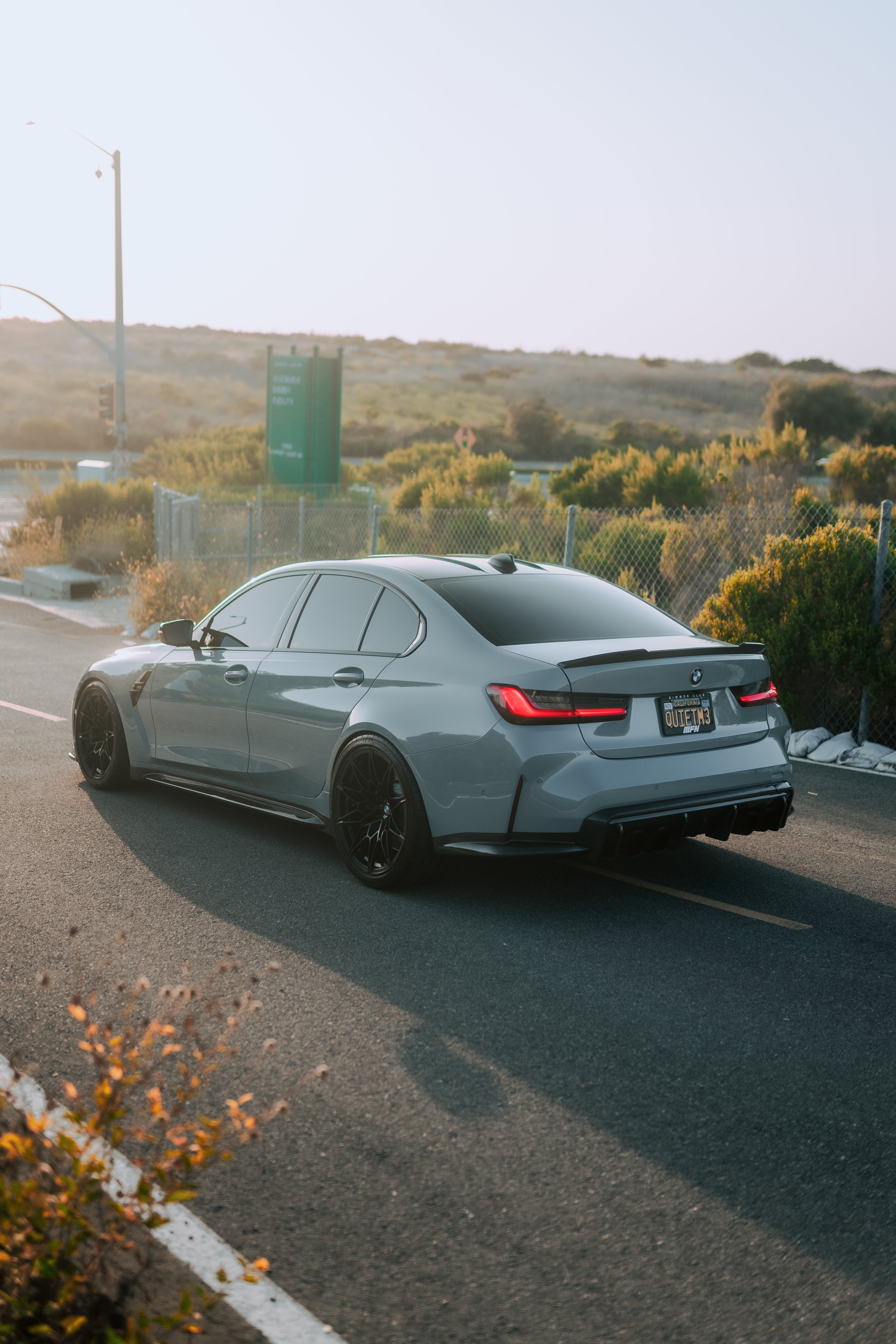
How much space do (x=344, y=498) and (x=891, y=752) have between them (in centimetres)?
1921

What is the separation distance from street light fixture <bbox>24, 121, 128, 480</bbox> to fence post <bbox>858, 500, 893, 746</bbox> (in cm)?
1962

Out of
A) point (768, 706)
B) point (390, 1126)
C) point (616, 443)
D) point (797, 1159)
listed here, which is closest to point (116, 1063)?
point (390, 1126)

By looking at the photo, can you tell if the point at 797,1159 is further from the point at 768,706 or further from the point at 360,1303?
the point at 768,706

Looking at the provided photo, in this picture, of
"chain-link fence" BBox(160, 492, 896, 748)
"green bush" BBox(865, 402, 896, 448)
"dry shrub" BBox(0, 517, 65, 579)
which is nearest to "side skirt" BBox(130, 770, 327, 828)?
"chain-link fence" BBox(160, 492, 896, 748)

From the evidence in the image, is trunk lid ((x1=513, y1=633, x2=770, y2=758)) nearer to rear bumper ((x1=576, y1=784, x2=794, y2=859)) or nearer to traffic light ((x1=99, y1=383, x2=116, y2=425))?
rear bumper ((x1=576, y1=784, x2=794, y2=859))

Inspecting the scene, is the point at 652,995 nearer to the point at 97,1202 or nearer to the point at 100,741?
the point at 97,1202

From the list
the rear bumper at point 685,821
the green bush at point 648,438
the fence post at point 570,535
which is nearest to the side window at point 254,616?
the rear bumper at point 685,821

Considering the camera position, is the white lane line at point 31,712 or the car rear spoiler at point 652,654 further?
the white lane line at point 31,712

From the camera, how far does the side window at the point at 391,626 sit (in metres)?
5.95

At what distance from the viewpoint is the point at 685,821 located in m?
5.41

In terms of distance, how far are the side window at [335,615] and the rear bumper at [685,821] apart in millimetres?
1672

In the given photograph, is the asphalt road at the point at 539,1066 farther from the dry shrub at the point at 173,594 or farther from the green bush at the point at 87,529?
the green bush at the point at 87,529

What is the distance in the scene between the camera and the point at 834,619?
32.4 feet

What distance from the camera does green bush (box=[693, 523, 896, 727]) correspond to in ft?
31.7
